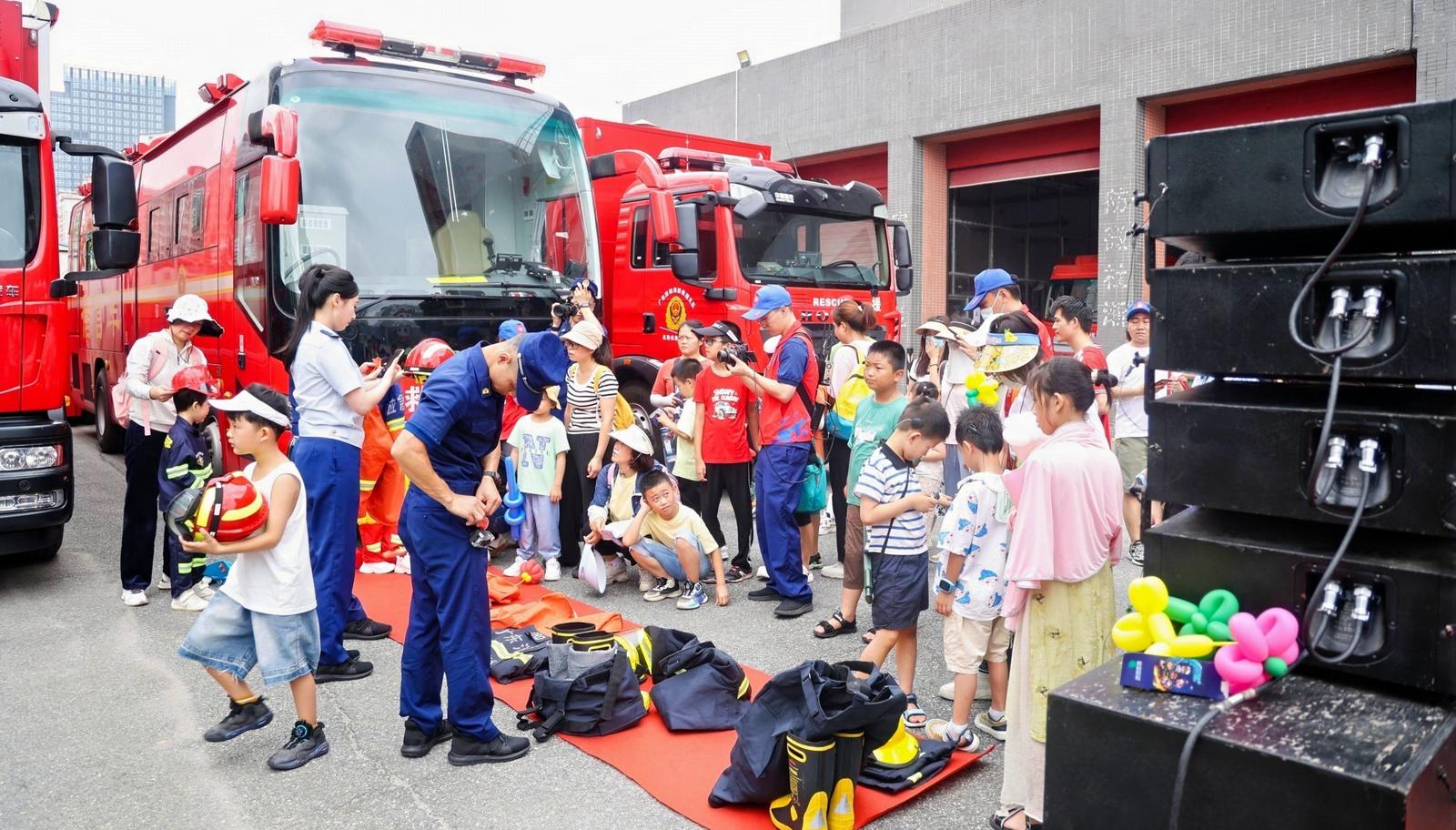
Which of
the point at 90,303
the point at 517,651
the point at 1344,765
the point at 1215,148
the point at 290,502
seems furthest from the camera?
the point at 90,303

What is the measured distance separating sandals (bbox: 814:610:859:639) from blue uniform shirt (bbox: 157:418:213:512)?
12.4 feet

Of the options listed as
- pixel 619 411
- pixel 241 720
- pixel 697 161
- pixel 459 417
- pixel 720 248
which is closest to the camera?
pixel 459 417

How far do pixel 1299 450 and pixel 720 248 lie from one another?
24.8 feet

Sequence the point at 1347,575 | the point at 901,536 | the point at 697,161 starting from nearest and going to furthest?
the point at 1347,575 < the point at 901,536 < the point at 697,161

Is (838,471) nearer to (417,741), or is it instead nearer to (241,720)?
(417,741)

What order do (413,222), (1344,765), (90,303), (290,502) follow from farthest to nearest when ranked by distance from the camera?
(90,303)
(413,222)
(290,502)
(1344,765)

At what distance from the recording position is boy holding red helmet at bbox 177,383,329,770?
162 inches

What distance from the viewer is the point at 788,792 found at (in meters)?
3.70

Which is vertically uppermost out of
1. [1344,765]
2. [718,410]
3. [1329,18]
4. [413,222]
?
[1329,18]

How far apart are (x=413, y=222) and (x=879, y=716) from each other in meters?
5.27

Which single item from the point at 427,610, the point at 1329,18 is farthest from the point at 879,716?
the point at 1329,18

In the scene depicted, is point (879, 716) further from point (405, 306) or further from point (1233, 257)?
point (405, 306)

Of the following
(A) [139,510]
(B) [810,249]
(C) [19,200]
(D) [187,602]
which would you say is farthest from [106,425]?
(B) [810,249]

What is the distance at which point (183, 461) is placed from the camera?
20.9 feet
